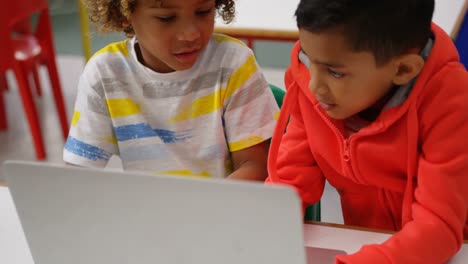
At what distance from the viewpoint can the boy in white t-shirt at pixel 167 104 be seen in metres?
1.12

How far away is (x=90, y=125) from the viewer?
3.71 ft

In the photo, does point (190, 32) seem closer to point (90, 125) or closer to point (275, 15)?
point (90, 125)

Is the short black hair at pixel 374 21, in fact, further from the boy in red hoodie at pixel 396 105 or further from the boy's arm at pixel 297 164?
the boy's arm at pixel 297 164

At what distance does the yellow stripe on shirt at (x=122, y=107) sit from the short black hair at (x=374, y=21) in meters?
0.46

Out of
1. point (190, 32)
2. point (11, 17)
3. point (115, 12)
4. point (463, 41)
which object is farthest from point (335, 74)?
point (11, 17)

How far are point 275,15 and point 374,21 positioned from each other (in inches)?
50.3

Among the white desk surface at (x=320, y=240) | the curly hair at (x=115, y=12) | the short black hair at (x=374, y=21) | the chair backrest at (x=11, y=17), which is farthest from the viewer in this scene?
the chair backrest at (x=11, y=17)

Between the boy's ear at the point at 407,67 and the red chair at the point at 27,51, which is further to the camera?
the red chair at the point at 27,51

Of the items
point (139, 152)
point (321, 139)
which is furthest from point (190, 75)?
point (321, 139)

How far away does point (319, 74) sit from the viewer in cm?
81

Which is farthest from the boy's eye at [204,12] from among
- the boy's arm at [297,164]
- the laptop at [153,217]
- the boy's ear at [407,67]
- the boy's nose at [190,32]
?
the laptop at [153,217]

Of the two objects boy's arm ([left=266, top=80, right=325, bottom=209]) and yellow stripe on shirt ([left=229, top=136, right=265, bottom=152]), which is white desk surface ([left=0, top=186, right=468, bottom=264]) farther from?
yellow stripe on shirt ([left=229, top=136, right=265, bottom=152])

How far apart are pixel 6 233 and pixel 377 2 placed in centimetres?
66

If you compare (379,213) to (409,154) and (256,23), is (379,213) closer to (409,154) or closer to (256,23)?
(409,154)
